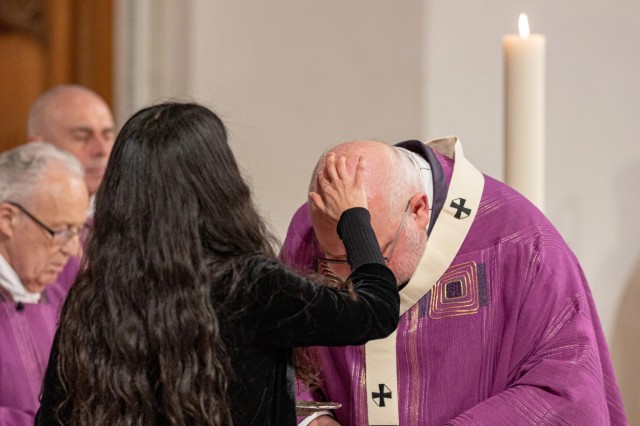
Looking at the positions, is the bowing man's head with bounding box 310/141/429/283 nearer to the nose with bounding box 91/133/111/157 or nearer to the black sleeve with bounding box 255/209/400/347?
the black sleeve with bounding box 255/209/400/347

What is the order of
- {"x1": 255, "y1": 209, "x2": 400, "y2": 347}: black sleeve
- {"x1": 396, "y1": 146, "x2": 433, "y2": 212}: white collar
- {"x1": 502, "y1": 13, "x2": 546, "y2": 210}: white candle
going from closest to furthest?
{"x1": 255, "y1": 209, "x2": 400, "y2": 347}: black sleeve → {"x1": 396, "y1": 146, "x2": 433, "y2": 212}: white collar → {"x1": 502, "y1": 13, "x2": 546, "y2": 210}: white candle

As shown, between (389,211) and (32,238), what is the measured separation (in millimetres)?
1185

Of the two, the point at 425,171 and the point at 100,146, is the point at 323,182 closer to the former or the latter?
the point at 425,171

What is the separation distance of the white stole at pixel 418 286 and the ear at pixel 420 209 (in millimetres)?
38

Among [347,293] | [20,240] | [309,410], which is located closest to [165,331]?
[347,293]

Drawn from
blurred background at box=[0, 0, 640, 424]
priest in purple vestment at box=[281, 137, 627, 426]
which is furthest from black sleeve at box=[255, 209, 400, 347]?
blurred background at box=[0, 0, 640, 424]

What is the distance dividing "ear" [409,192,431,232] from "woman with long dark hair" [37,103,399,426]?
442 mm

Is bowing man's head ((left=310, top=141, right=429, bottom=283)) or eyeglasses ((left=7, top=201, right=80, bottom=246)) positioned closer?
bowing man's head ((left=310, top=141, right=429, bottom=283))

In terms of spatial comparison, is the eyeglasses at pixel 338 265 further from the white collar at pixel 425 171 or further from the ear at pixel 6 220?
the ear at pixel 6 220

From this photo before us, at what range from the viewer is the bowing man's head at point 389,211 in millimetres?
2367

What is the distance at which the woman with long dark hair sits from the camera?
191 cm

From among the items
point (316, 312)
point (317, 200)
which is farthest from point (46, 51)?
point (316, 312)

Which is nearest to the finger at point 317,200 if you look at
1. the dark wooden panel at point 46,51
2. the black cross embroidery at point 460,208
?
the black cross embroidery at point 460,208

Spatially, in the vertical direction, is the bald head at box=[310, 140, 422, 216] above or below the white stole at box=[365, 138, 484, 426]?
above
